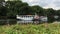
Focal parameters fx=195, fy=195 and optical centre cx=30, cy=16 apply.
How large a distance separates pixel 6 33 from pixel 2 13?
3584 cm

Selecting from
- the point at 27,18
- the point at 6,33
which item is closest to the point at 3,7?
the point at 27,18

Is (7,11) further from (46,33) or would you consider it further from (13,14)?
(46,33)

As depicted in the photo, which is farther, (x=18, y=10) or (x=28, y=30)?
(x=18, y=10)

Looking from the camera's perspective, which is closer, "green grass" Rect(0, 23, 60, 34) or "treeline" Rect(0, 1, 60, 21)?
"green grass" Rect(0, 23, 60, 34)

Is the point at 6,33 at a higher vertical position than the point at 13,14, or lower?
higher

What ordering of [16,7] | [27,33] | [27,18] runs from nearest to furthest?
[27,33]
[27,18]
[16,7]

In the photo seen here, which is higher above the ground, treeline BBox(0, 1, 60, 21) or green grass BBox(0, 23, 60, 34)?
green grass BBox(0, 23, 60, 34)

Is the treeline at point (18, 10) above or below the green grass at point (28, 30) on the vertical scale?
below

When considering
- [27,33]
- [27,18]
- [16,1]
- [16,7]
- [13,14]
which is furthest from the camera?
[16,1]

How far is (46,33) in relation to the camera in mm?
7781

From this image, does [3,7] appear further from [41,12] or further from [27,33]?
[27,33]

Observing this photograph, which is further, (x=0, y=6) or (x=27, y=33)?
(x=0, y=6)

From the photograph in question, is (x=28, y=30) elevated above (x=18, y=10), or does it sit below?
above

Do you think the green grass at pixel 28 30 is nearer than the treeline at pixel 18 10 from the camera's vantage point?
Yes
